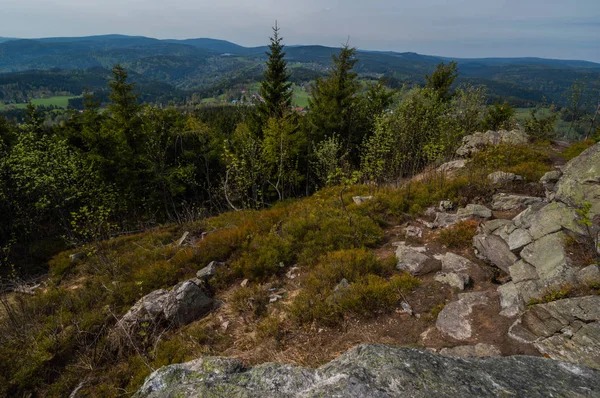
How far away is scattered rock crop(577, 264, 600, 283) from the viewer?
4.43 m

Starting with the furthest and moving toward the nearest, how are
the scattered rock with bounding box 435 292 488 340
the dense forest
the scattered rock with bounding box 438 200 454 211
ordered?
1. the scattered rock with bounding box 438 200 454 211
2. the dense forest
3. the scattered rock with bounding box 435 292 488 340

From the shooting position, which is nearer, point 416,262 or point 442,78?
point 416,262

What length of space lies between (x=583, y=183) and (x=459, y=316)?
4.24 m

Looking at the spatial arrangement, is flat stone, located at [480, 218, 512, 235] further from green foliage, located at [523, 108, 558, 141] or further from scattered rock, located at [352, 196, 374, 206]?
green foliage, located at [523, 108, 558, 141]

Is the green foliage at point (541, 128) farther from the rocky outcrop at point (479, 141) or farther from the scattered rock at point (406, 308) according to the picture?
the scattered rock at point (406, 308)

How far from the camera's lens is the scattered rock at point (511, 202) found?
8.66 meters

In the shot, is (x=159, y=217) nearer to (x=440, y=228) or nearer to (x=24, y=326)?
(x=24, y=326)

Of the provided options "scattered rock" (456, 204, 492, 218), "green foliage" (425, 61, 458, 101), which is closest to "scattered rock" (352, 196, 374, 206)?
"scattered rock" (456, 204, 492, 218)

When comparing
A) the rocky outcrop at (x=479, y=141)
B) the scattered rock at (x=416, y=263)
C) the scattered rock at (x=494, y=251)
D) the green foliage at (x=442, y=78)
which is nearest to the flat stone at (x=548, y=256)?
the scattered rock at (x=494, y=251)

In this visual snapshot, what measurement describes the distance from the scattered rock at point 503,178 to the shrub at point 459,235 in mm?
3774

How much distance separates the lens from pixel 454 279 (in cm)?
618

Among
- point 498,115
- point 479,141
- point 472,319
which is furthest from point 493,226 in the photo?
point 498,115

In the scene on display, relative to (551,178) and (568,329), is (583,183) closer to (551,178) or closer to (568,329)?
(568,329)

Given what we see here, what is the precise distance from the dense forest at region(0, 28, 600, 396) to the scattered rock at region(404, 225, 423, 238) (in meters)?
0.98
